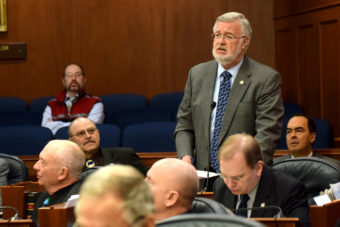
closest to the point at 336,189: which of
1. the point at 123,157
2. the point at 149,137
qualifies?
the point at 123,157

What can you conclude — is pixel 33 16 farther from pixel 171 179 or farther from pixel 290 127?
pixel 171 179

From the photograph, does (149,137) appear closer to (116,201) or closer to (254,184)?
(254,184)

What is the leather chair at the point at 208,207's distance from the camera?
2.66 m

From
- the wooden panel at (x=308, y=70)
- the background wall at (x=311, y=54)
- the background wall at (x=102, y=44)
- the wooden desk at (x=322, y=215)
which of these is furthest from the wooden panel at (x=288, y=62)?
the wooden desk at (x=322, y=215)

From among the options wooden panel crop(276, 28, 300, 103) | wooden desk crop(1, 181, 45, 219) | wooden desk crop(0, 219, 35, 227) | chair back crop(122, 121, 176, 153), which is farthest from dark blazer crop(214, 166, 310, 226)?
wooden panel crop(276, 28, 300, 103)

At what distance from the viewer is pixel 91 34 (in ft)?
27.6

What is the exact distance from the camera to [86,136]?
5215 mm

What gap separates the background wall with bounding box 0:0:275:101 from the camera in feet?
27.4

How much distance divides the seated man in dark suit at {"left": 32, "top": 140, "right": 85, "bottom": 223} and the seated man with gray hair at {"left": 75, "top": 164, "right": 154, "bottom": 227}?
7.59 feet

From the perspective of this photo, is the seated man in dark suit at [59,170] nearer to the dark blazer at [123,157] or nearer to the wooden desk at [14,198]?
the wooden desk at [14,198]

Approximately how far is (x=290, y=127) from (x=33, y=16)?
3961 millimetres

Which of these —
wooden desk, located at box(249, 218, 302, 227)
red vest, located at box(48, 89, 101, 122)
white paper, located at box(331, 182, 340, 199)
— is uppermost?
red vest, located at box(48, 89, 101, 122)

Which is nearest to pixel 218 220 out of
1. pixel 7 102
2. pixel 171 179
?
pixel 171 179

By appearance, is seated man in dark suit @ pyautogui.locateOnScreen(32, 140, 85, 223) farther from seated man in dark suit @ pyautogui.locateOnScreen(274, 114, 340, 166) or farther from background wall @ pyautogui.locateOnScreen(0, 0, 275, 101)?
background wall @ pyautogui.locateOnScreen(0, 0, 275, 101)
